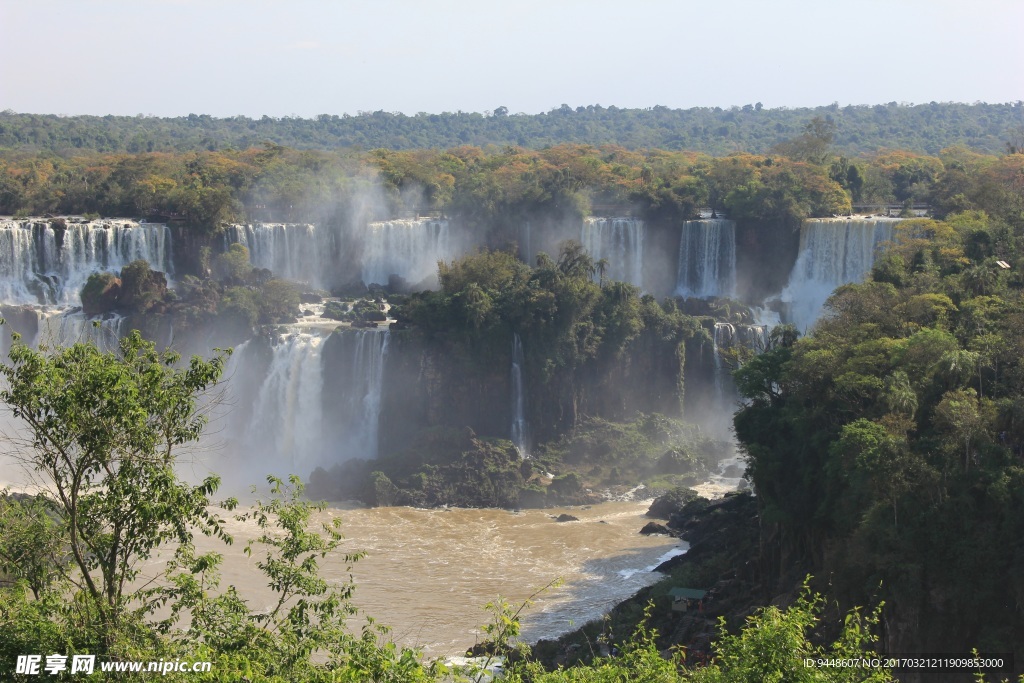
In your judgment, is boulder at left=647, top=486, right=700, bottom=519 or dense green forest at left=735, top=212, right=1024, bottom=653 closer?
dense green forest at left=735, top=212, right=1024, bottom=653

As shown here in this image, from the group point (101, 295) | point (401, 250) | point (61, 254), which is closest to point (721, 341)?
point (401, 250)

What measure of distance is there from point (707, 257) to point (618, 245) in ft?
12.0

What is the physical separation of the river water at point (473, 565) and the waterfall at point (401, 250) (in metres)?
17.4

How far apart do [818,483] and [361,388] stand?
63.5 ft

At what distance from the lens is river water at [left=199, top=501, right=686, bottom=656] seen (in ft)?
85.3

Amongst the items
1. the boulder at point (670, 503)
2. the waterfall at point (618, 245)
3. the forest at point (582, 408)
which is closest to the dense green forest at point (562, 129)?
the forest at point (582, 408)

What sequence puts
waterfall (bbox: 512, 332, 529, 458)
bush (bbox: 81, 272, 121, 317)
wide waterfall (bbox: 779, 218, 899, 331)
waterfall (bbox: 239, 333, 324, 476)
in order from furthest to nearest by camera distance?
wide waterfall (bbox: 779, 218, 899, 331) < bush (bbox: 81, 272, 121, 317) < waterfall (bbox: 239, 333, 324, 476) < waterfall (bbox: 512, 332, 529, 458)

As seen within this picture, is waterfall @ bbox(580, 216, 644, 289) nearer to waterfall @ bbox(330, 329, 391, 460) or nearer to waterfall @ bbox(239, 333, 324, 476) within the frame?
waterfall @ bbox(330, 329, 391, 460)

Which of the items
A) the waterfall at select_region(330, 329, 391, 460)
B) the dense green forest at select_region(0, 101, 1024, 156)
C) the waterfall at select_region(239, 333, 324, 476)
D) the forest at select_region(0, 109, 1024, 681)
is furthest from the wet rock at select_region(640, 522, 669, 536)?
the dense green forest at select_region(0, 101, 1024, 156)

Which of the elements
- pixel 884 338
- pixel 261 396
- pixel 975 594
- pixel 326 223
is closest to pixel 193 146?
pixel 326 223

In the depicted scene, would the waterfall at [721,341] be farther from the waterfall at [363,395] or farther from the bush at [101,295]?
the bush at [101,295]

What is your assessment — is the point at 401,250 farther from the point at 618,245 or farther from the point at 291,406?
the point at 291,406

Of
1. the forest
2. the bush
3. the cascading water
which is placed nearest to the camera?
the forest

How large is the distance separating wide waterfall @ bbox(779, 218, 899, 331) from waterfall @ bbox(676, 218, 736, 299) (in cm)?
273
